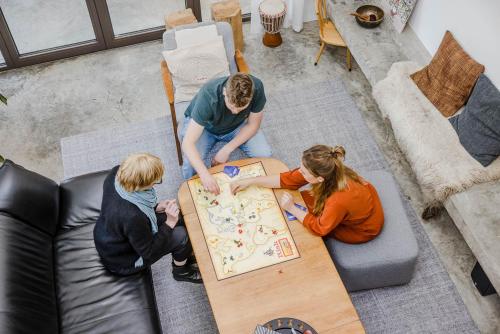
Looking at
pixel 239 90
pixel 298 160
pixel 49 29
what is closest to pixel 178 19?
pixel 49 29

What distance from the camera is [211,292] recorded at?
8.50 feet

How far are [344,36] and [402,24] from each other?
0.50 meters

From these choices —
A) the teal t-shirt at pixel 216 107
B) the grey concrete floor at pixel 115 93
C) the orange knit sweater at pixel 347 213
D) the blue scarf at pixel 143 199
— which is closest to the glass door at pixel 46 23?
the grey concrete floor at pixel 115 93

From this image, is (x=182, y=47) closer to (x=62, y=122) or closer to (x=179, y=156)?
(x=179, y=156)

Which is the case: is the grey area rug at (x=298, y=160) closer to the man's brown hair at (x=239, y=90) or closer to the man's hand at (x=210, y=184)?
the man's hand at (x=210, y=184)

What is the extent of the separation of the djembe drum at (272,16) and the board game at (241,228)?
2068mm

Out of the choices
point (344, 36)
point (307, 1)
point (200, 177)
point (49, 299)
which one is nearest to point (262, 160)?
point (200, 177)

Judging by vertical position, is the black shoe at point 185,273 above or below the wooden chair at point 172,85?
below

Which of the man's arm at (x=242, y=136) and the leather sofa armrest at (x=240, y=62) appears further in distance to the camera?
the leather sofa armrest at (x=240, y=62)

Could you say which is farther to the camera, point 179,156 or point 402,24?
point 402,24

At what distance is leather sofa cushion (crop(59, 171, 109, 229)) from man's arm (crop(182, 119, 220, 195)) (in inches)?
23.4

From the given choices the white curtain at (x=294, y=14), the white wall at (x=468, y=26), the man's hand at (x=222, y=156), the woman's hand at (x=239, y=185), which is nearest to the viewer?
the woman's hand at (x=239, y=185)

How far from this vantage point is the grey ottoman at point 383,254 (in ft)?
9.66

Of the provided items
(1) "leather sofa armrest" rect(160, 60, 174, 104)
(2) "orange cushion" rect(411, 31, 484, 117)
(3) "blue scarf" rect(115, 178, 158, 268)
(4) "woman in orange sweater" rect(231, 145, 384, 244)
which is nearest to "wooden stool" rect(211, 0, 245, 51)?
(1) "leather sofa armrest" rect(160, 60, 174, 104)
